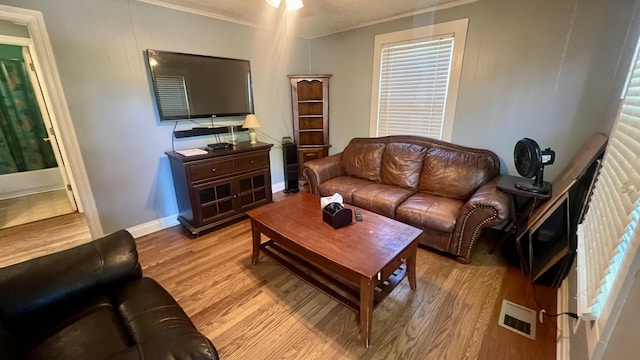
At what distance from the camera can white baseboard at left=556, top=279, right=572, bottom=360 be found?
1.35 meters

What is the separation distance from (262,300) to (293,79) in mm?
2999

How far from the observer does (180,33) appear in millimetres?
2656

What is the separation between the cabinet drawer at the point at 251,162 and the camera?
2.92 m

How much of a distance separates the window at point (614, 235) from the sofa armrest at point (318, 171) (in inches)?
89.8

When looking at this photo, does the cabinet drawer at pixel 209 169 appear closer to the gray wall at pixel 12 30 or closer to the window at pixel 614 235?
the gray wall at pixel 12 30

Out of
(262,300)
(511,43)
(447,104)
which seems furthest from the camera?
(447,104)

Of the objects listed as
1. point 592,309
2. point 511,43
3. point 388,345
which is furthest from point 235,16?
point 592,309

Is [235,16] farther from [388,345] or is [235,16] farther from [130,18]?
[388,345]

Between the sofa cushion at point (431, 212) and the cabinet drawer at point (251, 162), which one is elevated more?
the cabinet drawer at point (251, 162)

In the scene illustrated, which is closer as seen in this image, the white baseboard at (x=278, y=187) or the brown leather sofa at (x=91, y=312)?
the brown leather sofa at (x=91, y=312)

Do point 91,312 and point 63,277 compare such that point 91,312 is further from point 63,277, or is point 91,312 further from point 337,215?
point 337,215

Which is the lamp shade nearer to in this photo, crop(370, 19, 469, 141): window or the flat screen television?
the flat screen television

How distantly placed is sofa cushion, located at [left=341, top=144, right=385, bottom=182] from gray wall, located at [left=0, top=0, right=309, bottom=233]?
5.91 feet

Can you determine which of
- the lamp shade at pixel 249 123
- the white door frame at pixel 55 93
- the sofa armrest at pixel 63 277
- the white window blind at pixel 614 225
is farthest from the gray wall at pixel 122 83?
the white window blind at pixel 614 225
